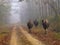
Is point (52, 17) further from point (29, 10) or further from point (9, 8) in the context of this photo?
point (9, 8)

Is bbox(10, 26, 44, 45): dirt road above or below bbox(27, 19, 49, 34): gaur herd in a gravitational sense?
below

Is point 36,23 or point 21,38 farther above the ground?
point 36,23

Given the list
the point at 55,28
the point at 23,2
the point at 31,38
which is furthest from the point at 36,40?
the point at 23,2

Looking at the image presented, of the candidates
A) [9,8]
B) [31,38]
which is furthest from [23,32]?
[9,8]

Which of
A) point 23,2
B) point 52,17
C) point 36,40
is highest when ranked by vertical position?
point 23,2

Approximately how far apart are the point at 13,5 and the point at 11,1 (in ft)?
0.19

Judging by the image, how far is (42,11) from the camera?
3291 mm

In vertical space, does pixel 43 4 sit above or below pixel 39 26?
above

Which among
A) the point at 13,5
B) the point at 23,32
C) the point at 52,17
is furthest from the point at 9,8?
the point at 52,17

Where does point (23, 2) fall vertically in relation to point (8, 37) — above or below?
above

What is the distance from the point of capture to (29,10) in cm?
328

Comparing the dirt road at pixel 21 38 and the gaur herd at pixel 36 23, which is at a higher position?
the gaur herd at pixel 36 23

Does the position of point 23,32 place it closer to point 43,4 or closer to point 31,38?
point 31,38

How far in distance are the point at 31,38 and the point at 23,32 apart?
13 centimetres
